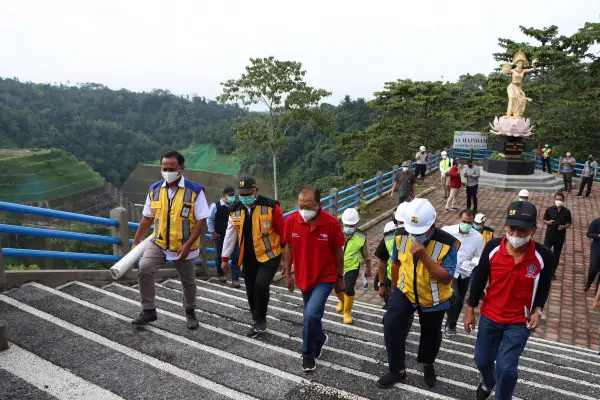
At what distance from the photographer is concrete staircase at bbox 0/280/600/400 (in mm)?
2732

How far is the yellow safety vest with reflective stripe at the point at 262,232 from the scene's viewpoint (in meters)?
3.96

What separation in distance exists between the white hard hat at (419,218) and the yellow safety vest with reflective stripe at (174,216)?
186 cm

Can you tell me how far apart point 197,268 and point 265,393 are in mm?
4427

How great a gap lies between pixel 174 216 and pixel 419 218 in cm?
210

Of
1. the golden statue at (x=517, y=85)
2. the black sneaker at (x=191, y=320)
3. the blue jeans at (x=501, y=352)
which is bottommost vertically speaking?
the black sneaker at (x=191, y=320)

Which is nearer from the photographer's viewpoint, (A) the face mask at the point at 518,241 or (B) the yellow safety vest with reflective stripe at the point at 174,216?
(A) the face mask at the point at 518,241

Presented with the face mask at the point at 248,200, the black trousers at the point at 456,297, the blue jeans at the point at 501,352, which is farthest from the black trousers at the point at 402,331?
the black trousers at the point at 456,297

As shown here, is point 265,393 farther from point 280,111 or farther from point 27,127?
point 27,127

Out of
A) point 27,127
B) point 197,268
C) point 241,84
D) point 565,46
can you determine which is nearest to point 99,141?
point 27,127

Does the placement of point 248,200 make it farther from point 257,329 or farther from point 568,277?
point 568,277

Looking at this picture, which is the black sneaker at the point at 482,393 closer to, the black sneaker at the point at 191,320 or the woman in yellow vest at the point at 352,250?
the woman in yellow vest at the point at 352,250

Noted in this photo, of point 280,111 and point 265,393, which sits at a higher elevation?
point 280,111

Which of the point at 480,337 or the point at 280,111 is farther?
the point at 280,111

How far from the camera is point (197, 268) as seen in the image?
6906 millimetres
